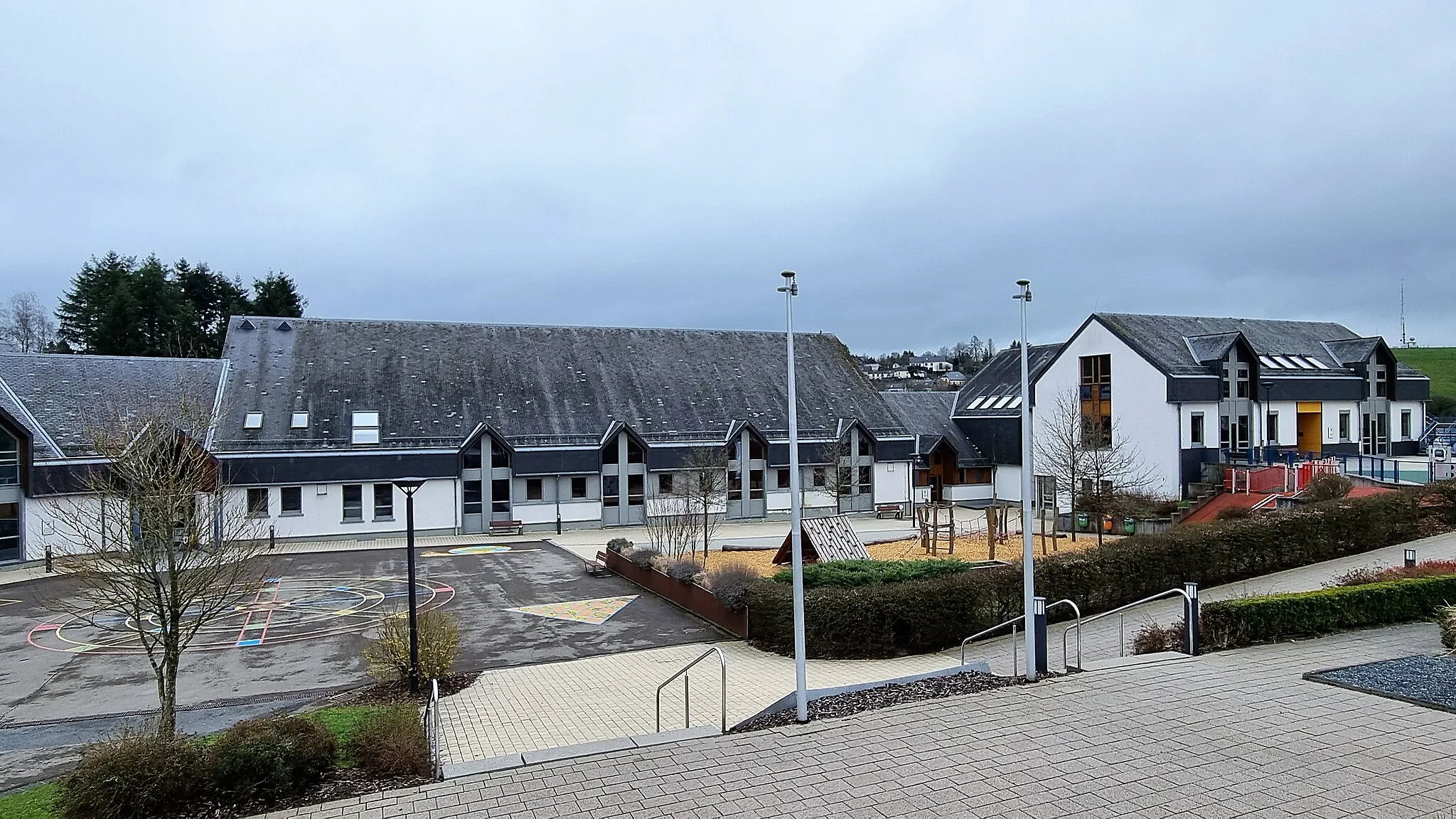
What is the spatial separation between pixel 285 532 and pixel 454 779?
2964cm

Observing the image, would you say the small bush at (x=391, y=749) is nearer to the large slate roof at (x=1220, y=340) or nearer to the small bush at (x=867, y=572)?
the small bush at (x=867, y=572)

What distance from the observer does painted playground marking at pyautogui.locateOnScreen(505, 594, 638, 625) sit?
67.8ft

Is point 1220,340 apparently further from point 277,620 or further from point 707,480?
point 277,620

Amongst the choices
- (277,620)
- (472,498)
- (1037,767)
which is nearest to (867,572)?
(1037,767)

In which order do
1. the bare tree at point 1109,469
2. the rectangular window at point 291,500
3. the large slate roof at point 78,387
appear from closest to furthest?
1. the bare tree at point 1109,469
2. the large slate roof at point 78,387
3. the rectangular window at point 291,500

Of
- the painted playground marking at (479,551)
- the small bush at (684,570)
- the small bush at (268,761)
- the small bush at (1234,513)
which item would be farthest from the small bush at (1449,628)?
the painted playground marking at (479,551)

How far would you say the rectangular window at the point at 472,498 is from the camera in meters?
37.1

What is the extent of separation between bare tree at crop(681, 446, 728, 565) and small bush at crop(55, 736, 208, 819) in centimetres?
2551

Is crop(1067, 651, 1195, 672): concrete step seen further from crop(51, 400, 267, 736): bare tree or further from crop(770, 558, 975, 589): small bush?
crop(51, 400, 267, 736): bare tree

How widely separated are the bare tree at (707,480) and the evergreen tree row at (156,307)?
3133 cm

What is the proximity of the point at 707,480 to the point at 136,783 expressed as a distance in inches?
1022

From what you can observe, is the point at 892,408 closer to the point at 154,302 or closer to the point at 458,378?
the point at 458,378

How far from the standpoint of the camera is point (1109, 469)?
33.0m

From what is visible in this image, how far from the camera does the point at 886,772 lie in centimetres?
853
